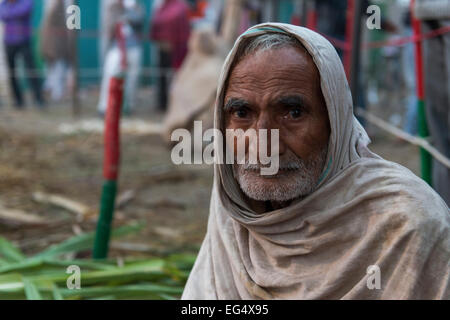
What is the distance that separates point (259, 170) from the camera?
8.11ft

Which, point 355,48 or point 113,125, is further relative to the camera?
point 355,48

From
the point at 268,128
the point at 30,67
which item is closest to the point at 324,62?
the point at 268,128

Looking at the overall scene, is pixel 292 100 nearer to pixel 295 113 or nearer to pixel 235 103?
pixel 295 113

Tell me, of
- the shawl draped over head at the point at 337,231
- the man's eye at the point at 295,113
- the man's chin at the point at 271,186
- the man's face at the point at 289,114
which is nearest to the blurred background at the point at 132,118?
the shawl draped over head at the point at 337,231

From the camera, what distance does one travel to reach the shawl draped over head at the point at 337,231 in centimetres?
217

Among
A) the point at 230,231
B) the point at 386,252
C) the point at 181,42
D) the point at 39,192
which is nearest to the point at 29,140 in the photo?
the point at 39,192

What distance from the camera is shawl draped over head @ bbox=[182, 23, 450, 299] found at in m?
2.17

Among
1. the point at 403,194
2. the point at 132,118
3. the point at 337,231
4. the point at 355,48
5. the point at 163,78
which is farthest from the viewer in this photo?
the point at 163,78

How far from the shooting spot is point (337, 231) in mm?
2352

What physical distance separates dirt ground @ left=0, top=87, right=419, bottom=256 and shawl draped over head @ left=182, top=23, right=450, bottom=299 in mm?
2541

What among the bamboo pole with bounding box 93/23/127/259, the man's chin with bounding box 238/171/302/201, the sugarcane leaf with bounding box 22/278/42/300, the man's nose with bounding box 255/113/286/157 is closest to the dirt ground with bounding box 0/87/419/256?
the bamboo pole with bounding box 93/23/127/259

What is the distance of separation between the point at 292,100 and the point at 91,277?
1753 mm

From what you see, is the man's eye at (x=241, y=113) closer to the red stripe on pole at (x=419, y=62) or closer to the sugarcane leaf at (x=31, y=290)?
the sugarcane leaf at (x=31, y=290)

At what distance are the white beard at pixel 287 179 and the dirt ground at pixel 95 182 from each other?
8.79 ft
